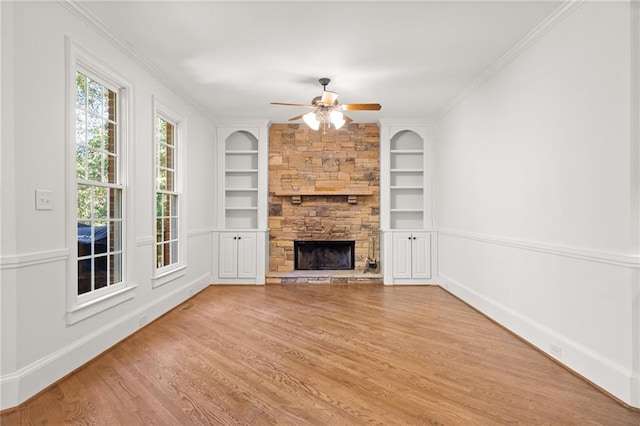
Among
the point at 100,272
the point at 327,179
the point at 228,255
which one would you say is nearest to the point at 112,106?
the point at 100,272

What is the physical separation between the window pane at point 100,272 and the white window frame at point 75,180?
0.06 metres

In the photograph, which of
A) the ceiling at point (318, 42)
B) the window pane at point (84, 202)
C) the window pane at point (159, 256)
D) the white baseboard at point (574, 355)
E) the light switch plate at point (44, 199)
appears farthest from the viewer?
the window pane at point (159, 256)

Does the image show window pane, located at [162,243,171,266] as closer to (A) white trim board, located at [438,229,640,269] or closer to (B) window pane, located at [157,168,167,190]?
(B) window pane, located at [157,168,167,190]

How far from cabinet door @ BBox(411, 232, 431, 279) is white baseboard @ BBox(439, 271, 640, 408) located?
186 centimetres

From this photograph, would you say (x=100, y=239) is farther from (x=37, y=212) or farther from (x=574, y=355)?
(x=574, y=355)

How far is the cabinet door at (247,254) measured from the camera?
5961 mm

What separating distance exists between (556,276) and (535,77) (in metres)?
1.74

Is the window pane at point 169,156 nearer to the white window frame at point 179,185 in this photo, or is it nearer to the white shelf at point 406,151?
the white window frame at point 179,185

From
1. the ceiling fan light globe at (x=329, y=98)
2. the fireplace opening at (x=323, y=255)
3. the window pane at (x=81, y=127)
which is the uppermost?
the ceiling fan light globe at (x=329, y=98)

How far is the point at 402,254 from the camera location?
5984 mm

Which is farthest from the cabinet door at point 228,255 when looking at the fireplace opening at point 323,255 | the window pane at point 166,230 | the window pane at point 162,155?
the window pane at point 162,155

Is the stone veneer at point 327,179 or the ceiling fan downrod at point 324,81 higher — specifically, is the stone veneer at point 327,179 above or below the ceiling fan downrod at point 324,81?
below

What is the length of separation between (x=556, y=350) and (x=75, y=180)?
A: 394cm

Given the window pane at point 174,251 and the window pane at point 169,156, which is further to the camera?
the window pane at point 174,251
